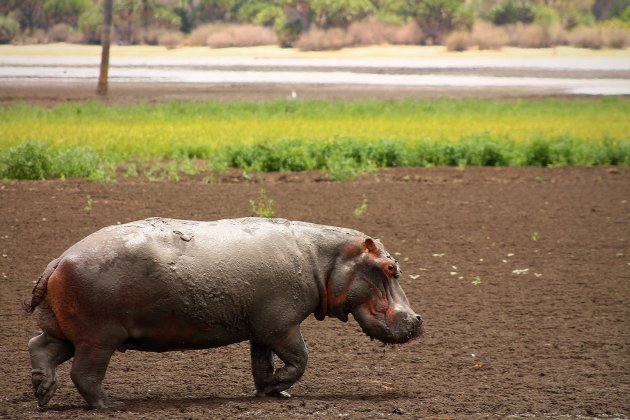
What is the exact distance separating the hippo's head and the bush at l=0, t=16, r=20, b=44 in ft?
106

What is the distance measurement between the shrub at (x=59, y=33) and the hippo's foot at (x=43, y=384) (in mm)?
39142

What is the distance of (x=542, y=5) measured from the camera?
55.4 metres

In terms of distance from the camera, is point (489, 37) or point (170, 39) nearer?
point (489, 37)

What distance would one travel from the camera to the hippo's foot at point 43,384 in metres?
6.83

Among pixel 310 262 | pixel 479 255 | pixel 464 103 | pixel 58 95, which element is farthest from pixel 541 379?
pixel 58 95

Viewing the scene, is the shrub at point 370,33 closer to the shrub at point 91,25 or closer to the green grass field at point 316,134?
the shrub at point 91,25

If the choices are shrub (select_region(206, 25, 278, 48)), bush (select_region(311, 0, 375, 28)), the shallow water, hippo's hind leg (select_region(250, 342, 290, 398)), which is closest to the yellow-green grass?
the shallow water

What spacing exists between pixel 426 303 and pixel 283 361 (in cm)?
309

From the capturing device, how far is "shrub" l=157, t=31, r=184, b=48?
52.1 metres

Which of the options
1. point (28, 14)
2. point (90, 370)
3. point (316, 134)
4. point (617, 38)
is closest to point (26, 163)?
point (316, 134)

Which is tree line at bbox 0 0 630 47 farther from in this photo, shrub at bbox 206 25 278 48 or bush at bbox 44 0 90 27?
shrub at bbox 206 25 278 48

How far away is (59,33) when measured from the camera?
45812 mm

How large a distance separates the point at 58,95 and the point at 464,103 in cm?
1203

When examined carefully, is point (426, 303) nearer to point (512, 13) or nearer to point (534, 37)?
point (534, 37)
